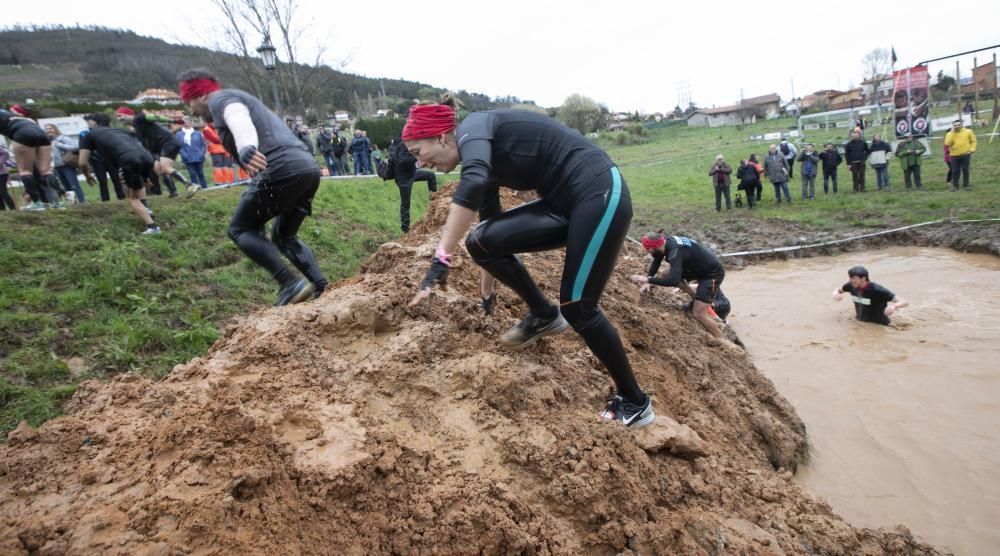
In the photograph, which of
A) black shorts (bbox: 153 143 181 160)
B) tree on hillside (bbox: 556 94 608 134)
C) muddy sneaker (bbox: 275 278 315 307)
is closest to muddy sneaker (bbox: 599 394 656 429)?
muddy sneaker (bbox: 275 278 315 307)

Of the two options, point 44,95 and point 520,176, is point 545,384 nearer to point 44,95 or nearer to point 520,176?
point 520,176

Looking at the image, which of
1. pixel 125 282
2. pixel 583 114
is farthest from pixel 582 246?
pixel 583 114

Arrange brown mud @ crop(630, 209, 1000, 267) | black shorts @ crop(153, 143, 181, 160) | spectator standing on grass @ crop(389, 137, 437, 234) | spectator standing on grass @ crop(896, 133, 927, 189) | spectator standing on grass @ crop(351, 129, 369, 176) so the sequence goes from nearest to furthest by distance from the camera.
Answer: black shorts @ crop(153, 143, 181, 160) < spectator standing on grass @ crop(389, 137, 437, 234) < brown mud @ crop(630, 209, 1000, 267) < spectator standing on grass @ crop(896, 133, 927, 189) < spectator standing on grass @ crop(351, 129, 369, 176)

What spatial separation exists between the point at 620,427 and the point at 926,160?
827 inches

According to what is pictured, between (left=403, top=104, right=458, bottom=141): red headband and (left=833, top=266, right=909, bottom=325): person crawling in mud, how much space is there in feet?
21.6

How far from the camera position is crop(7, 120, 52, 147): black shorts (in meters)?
6.52

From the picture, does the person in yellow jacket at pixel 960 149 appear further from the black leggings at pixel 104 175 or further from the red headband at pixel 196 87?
the black leggings at pixel 104 175

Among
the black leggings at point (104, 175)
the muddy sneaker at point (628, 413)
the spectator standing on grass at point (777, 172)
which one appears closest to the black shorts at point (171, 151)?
the black leggings at point (104, 175)

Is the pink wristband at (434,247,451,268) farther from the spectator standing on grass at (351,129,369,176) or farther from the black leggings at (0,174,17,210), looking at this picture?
the spectator standing on grass at (351,129,369,176)

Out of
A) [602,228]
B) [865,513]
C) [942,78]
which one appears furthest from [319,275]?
[942,78]

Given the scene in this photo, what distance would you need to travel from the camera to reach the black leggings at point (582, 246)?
2.59 m

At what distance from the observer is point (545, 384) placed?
2.84 metres

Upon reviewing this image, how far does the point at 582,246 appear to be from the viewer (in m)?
2.59

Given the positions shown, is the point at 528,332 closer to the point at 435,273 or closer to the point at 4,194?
the point at 435,273
